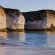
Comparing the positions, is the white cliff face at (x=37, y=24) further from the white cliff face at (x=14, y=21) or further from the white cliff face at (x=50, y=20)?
the white cliff face at (x=14, y=21)

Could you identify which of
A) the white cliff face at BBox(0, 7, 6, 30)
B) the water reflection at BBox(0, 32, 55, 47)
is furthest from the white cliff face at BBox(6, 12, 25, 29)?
the water reflection at BBox(0, 32, 55, 47)

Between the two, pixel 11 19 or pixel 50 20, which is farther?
pixel 50 20

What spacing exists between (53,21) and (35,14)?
19.0 feet

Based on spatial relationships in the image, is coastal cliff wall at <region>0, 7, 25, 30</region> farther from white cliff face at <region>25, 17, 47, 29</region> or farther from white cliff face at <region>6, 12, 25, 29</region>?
white cliff face at <region>25, 17, 47, 29</region>

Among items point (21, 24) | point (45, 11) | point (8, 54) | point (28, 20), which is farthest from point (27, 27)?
point (8, 54)

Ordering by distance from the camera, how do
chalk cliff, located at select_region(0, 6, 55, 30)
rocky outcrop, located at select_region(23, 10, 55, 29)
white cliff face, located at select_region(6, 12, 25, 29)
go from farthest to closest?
rocky outcrop, located at select_region(23, 10, 55, 29) → white cliff face, located at select_region(6, 12, 25, 29) → chalk cliff, located at select_region(0, 6, 55, 30)

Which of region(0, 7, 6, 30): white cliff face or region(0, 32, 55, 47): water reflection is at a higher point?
region(0, 7, 6, 30): white cliff face

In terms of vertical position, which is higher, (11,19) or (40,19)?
(11,19)

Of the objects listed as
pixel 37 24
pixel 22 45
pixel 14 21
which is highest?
pixel 14 21

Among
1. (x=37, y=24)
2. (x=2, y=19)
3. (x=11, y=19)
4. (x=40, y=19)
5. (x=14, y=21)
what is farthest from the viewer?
(x=37, y=24)

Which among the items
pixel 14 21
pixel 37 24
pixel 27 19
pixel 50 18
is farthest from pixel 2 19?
pixel 27 19

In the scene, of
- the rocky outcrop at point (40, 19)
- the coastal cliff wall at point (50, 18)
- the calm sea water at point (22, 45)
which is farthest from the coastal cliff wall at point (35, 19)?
the calm sea water at point (22, 45)

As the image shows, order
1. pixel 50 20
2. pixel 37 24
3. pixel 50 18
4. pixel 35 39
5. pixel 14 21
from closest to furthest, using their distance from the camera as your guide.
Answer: pixel 35 39, pixel 14 21, pixel 50 20, pixel 50 18, pixel 37 24

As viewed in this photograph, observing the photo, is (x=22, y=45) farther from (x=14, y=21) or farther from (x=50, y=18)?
(x=50, y=18)
